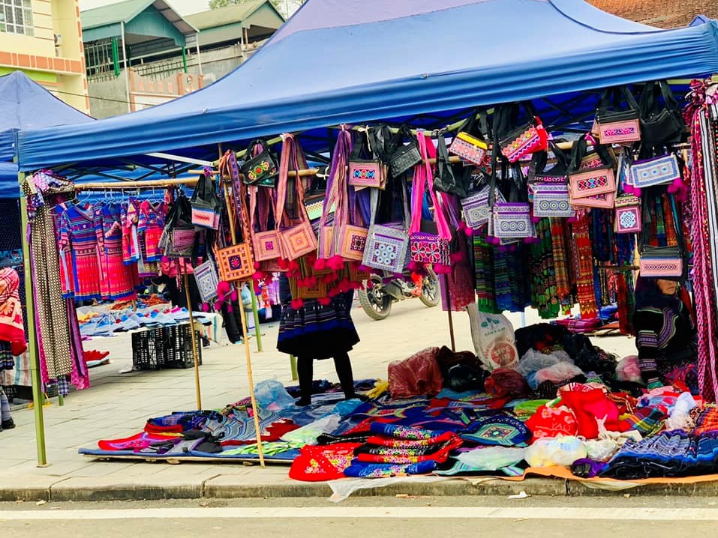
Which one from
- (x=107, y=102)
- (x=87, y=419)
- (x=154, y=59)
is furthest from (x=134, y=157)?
(x=154, y=59)

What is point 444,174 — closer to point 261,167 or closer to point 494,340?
point 261,167

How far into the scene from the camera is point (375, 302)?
16.6m

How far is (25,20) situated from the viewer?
77.5ft

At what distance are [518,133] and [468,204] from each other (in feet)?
2.09

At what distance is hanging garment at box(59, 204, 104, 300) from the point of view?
8.64 meters

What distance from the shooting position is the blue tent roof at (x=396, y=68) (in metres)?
5.72

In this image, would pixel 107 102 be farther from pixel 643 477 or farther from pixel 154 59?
pixel 643 477

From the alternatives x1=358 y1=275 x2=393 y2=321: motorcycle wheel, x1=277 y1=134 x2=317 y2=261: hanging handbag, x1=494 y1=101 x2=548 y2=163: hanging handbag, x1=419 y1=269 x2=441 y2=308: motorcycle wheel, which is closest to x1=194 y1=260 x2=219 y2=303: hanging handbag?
x1=277 y1=134 x2=317 y2=261: hanging handbag

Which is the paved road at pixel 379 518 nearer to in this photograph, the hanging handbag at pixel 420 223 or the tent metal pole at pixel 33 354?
the tent metal pole at pixel 33 354

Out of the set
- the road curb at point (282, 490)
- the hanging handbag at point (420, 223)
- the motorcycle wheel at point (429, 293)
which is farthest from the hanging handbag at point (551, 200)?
the motorcycle wheel at point (429, 293)

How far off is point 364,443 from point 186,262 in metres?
3.06

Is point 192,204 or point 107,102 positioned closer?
point 192,204

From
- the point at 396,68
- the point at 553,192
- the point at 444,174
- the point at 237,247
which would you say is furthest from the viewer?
the point at 237,247

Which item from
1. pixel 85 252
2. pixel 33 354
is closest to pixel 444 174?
pixel 33 354
